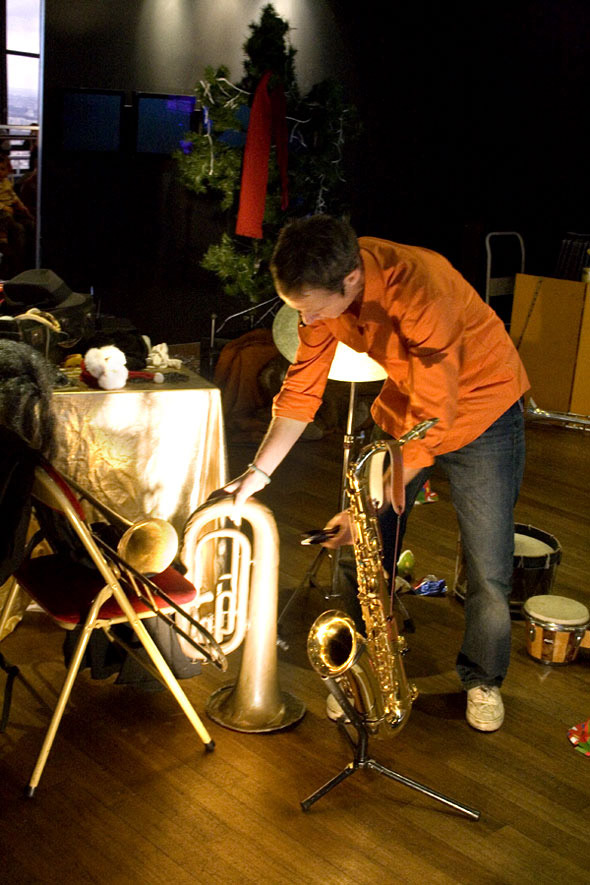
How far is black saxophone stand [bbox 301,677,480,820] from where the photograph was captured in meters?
2.64

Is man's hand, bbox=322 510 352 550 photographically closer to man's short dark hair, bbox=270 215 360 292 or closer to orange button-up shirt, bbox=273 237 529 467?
orange button-up shirt, bbox=273 237 529 467

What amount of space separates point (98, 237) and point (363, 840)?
5140mm

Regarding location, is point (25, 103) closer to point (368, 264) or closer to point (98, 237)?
point (98, 237)

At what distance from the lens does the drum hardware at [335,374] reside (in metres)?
3.27

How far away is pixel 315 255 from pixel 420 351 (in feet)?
1.28

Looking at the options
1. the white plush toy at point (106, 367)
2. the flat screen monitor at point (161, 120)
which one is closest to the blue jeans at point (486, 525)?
the white plush toy at point (106, 367)

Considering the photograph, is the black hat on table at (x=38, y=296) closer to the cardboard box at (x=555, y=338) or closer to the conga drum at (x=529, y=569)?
the conga drum at (x=529, y=569)

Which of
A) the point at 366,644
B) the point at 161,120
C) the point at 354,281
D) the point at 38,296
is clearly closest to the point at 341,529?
the point at 366,644

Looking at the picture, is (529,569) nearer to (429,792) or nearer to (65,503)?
(429,792)

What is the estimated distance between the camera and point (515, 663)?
11.7 ft

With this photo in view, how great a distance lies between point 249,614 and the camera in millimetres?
2932

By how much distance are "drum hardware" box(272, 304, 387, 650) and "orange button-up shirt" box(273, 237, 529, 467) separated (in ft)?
0.69

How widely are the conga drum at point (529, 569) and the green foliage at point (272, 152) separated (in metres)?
2.96

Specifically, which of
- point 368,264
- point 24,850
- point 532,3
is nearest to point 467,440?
point 368,264
